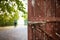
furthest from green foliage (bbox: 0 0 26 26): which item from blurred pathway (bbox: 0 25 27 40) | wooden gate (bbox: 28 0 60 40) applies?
wooden gate (bbox: 28 0 60 40)

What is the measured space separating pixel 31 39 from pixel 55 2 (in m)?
0.65

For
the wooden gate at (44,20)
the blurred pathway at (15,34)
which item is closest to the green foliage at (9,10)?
the blurred pathway at (15,34)

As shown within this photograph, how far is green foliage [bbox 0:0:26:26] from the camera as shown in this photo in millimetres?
1873

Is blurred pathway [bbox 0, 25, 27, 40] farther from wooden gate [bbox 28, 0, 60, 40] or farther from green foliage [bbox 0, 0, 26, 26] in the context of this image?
wooden gate [bbox 28, 0, 60, 40]

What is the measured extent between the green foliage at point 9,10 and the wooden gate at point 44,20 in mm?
269

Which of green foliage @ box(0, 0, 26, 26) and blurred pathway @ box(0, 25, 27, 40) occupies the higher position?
green foliage @ box(0, 0, 26, 26)

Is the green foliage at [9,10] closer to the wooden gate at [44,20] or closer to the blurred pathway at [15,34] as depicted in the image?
the blurred pathway at [15,34]

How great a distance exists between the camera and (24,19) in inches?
76.4

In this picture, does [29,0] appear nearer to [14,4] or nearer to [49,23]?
[14,4]

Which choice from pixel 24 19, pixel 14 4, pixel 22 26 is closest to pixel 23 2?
pixel 14 4

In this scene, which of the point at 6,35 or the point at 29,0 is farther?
the point at 6,35

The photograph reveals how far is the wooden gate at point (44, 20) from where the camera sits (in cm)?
166

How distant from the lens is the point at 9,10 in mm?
1896

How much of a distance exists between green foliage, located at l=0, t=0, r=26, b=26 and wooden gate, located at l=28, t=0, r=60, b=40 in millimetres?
269
